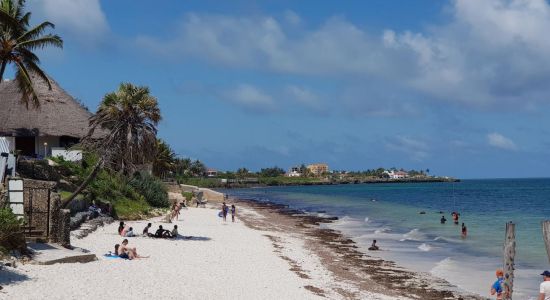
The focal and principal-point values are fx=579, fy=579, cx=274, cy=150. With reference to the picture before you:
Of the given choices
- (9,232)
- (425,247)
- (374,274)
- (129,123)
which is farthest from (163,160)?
(9,232)

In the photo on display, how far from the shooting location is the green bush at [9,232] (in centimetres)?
1255

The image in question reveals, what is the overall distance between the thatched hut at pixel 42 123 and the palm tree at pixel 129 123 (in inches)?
72.0

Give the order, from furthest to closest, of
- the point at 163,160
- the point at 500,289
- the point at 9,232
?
the point at 163,160 → the point at 500,289 → the point at 9,232

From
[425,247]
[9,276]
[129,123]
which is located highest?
[129,123]

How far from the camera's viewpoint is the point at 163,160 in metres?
62.1

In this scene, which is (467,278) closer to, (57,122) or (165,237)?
(165,237)

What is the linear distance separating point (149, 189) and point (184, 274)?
24.0m

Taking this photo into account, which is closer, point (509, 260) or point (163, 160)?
point (509, 260)

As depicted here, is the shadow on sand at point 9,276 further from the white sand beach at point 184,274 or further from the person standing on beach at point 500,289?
the person standing on beach at point 500,289

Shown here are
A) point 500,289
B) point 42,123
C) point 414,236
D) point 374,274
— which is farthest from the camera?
point 42,123

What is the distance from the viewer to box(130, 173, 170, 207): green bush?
124 ft

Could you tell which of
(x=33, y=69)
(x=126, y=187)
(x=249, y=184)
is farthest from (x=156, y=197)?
(x=249, y=184)

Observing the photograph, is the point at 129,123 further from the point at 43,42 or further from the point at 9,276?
the point at 9,276

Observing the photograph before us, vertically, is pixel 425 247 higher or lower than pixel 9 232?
lower
